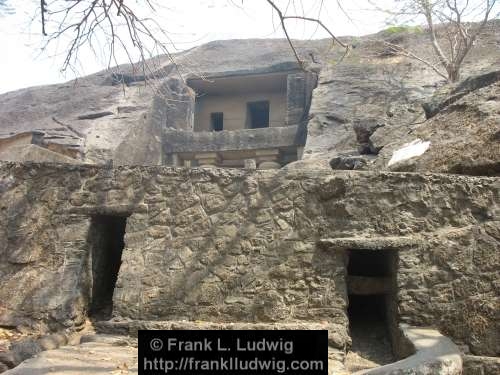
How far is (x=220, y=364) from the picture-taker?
2936 mm

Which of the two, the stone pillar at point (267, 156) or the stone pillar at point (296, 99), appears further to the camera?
the stone pillar at point (296, 99)

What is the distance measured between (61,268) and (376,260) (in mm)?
→ 3112

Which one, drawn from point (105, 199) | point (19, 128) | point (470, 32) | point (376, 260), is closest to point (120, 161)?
point (19, 128)

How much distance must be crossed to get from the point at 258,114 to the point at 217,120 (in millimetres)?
1637

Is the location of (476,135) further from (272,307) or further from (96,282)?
(96,282)

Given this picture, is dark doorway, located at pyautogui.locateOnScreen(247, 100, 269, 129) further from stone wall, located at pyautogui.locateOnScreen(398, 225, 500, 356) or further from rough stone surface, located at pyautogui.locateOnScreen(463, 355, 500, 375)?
rough stone surface, located at pyautogui.locateOnScreen(463, 355, 500, 375)

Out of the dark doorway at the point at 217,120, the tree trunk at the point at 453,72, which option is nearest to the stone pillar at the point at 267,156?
the dark doorway at the point at 217,120

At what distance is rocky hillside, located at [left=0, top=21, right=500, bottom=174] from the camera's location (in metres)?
10.6

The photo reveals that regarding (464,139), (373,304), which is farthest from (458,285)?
(464,139)

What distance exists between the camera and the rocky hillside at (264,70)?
10.6 m

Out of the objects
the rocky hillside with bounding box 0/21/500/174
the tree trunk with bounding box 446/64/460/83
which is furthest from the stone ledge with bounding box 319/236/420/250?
the tree trunk with bounding box 446/64/460/83
